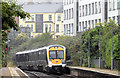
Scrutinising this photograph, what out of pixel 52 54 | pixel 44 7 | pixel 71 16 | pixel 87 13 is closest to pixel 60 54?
pixel 52 54

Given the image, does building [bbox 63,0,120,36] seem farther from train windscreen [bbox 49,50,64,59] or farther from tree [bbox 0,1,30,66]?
tree [bbox 0,1,30,66]

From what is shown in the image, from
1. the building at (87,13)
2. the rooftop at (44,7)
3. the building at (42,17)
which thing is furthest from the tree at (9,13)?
the rooftop at (44,7)

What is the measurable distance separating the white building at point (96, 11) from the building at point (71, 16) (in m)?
2.71

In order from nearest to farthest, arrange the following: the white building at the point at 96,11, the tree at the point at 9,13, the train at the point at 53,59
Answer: the tree at the point at 9,13 < the train at the point at 53,59 < the white building at the point at 96,11

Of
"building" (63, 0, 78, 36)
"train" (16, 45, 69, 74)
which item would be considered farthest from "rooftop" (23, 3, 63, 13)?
"train" (16, 45, 69, 74)

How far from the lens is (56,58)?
4778cm

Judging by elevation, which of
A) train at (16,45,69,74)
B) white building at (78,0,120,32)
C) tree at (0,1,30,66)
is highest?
white building at (78,0,120,32)

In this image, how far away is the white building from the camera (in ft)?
209

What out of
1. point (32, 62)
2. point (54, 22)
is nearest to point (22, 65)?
point (32, 62)

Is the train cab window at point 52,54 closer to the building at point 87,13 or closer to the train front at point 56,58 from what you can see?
the train front at point 56,58

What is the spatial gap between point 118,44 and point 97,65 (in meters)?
7.02

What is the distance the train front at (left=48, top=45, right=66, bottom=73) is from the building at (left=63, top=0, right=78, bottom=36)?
3288 centimetres

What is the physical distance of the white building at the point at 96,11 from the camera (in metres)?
63.8

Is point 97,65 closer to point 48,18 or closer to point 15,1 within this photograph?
point 15,1
